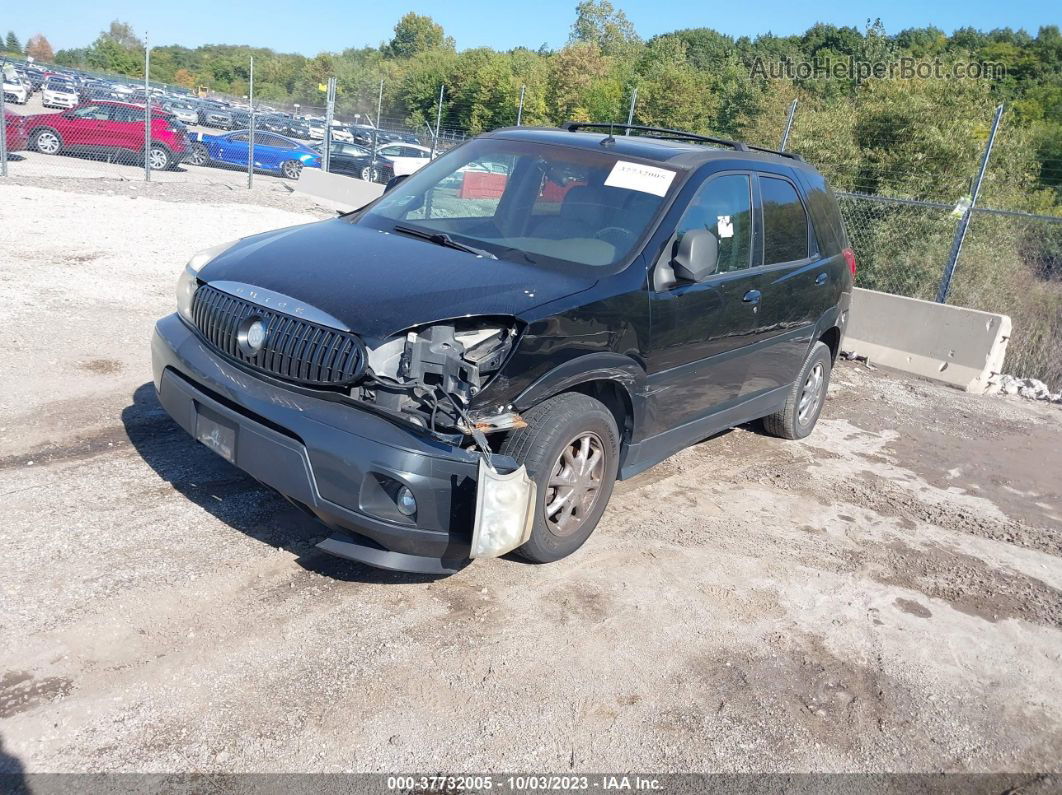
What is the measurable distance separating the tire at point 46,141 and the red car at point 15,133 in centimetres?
57

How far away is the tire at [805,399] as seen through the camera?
6453 millimetres

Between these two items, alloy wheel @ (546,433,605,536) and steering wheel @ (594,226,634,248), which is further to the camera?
steering wheel @ (594,226,634,248)

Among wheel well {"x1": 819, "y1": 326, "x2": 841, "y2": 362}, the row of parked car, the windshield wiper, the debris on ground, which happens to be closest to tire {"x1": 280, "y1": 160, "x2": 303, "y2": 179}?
the row of parked car

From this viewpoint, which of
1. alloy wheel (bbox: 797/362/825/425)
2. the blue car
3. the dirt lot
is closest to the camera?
the dirt lot

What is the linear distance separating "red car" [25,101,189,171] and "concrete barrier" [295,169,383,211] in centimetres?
438

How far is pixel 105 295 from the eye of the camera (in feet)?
26.9

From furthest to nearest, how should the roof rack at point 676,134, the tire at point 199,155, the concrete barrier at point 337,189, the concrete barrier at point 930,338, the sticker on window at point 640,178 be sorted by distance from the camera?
1. the tire at point 199,155
2. the concrete barrier at point 337,189
3. the concrete barrier at point 930,338
4. the roof rack at point 676,134
5. the sticker on window at point 640,178

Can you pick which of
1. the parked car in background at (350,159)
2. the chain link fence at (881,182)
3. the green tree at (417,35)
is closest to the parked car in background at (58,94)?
the chain link fence at (881,182)

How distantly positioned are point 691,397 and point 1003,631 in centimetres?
193

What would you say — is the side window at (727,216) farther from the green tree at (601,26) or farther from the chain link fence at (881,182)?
the green tree at (601,26)

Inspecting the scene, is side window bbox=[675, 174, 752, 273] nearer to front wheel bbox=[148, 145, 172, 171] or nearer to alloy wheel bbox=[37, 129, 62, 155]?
front wheel bbox=[148, 145, 172, 171]

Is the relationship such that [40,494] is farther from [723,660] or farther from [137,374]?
[723,660]

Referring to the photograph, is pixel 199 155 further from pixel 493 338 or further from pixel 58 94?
pixel 493 338

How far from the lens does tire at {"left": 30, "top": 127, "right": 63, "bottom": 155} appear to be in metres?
20.0
